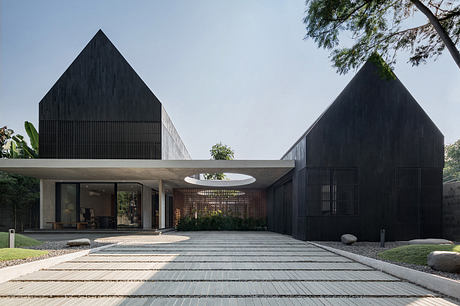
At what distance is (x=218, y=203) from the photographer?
19.9 metres

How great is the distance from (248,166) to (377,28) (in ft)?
21.5

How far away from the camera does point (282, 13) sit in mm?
10523

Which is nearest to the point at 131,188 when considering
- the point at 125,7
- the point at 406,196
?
the point at 125,7

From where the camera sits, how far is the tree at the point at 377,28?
7.66m

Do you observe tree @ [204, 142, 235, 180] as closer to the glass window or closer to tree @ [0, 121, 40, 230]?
tree @ [0, 121, 40, 230]

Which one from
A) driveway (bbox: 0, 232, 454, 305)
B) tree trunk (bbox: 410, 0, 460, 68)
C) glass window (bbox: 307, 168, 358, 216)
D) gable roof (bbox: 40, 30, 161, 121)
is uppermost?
gable roof (bbox: 40, 30, 161, 121)

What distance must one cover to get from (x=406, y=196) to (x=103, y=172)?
11.9m

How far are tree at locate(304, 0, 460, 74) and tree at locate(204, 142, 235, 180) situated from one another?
2438 cm

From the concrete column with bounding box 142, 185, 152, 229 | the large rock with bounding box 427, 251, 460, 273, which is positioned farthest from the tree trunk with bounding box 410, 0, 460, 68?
the concrete column with bounding box 142, 185, 152, 229

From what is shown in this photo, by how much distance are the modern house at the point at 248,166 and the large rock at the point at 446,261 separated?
5130mm

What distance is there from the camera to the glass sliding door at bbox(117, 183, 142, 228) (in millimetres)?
16781

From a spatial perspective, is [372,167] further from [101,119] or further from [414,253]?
[101,119]

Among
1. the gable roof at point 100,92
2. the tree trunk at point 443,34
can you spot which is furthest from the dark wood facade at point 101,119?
the tree trunk at point 443,34

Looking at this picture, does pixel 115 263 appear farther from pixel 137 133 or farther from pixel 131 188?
pixel 137 133
